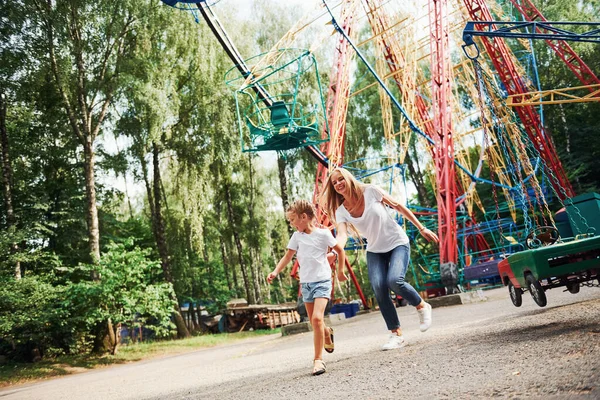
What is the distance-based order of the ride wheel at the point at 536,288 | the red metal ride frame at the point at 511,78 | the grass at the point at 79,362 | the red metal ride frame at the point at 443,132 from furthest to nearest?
1. the red metal ride frame at the point at 511,78
2. the grass at the point at 79,362
3. the red metal ride frame at the point at 443,132
4. the ride wheel at the point at 536,288

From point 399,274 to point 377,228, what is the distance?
511mm

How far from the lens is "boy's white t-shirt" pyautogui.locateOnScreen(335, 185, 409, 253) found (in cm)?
509

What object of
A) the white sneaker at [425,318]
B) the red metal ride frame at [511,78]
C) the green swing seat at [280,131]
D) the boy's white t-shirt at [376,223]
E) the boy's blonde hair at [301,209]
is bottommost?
the white sneaker at [425,318]

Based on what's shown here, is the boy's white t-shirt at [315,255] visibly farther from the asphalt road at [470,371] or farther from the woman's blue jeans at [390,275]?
the asphalt road at [470,371]

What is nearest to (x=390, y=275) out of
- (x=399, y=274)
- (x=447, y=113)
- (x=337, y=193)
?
(x=399, y=274)

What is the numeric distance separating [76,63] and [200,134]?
593 cm

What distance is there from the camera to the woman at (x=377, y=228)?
505 centimetres

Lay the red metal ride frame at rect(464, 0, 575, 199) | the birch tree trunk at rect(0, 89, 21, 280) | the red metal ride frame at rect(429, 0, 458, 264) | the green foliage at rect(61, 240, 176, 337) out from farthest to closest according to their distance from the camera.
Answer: the birch tree trunk at rect(0, 89, 21, 280) → the red metal ride frame at rect(464, 0, 575, 199) → the green foliage at rect(61, 240, 176, 337) → the red metal ride frame at rect(429, 0, 458, 264)

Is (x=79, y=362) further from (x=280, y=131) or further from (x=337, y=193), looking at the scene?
(x=337, y=193)

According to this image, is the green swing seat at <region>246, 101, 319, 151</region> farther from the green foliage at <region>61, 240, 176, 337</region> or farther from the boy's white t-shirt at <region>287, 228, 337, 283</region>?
the green foliage at <region>61, 240, 176, 337</region>

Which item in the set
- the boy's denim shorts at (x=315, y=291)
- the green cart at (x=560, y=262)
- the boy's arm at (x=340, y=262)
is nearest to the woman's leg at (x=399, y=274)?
the boy's arm at (x=340, y=262)

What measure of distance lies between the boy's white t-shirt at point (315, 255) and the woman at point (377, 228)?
0.16m

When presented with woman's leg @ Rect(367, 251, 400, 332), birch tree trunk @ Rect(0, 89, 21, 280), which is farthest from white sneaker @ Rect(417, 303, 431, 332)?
birch tree trunk @ Rect(0, 89, 21, 280)

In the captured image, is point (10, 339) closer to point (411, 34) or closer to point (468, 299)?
point (468, 299)
